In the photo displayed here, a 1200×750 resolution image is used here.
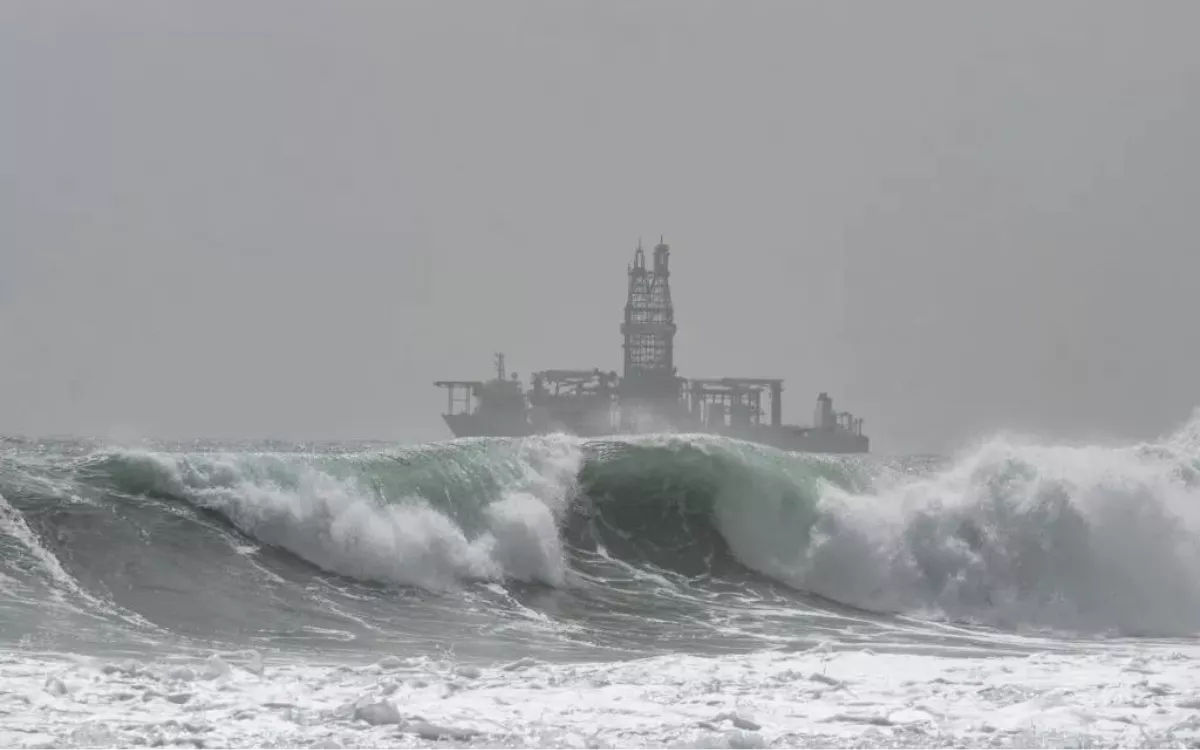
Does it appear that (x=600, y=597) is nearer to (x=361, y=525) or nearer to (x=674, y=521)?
(x=361, y=525)

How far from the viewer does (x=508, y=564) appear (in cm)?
1756

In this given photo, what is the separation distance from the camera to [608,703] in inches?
335

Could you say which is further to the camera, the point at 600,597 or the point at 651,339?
the point at 651,339

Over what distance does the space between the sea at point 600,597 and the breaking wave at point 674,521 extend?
6cm

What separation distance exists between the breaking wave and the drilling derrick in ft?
254

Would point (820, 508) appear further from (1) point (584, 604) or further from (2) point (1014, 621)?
(1) point (584, 604)

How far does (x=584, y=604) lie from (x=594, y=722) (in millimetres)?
8277

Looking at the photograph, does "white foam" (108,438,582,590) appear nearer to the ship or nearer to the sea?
the sea

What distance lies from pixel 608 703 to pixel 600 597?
27.1 feet

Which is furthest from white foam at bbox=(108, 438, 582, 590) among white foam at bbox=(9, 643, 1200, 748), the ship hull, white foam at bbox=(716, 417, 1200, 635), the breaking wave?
the ship hull

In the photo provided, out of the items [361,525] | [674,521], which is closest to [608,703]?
[361,525]

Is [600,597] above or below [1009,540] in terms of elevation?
below

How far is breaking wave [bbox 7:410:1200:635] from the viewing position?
661 inches

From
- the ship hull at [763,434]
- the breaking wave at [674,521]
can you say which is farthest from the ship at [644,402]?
the breaking wave at [674,521]
